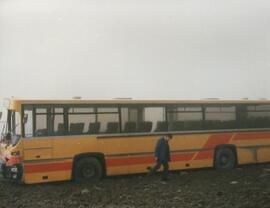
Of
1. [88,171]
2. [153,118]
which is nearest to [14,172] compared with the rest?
[88,171]

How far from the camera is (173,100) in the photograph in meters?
20.6

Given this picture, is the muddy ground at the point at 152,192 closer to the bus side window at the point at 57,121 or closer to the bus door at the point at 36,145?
the bus door at the point at 36,145

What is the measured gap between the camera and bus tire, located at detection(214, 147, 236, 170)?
2146cm

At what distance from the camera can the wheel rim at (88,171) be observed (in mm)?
18719

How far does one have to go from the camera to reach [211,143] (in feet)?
69.5

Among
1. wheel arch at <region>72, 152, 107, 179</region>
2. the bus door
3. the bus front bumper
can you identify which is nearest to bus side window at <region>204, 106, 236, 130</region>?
wheel arch at <region>72, 152, 107, 179</region>

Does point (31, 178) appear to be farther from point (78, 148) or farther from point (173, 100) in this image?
point (173, 100)

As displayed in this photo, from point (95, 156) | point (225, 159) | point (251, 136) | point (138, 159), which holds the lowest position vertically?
point (225, 159)

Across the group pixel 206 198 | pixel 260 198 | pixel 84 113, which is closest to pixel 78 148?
pixel 84 113

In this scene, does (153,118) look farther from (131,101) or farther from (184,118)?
(184,118)

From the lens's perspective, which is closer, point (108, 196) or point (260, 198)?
point (260, 198)

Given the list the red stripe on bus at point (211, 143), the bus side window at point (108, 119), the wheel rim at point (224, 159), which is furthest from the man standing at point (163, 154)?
the wheel rim at point (224, 159)

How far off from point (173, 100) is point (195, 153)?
6.38ft

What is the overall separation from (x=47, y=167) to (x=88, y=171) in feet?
4.82
